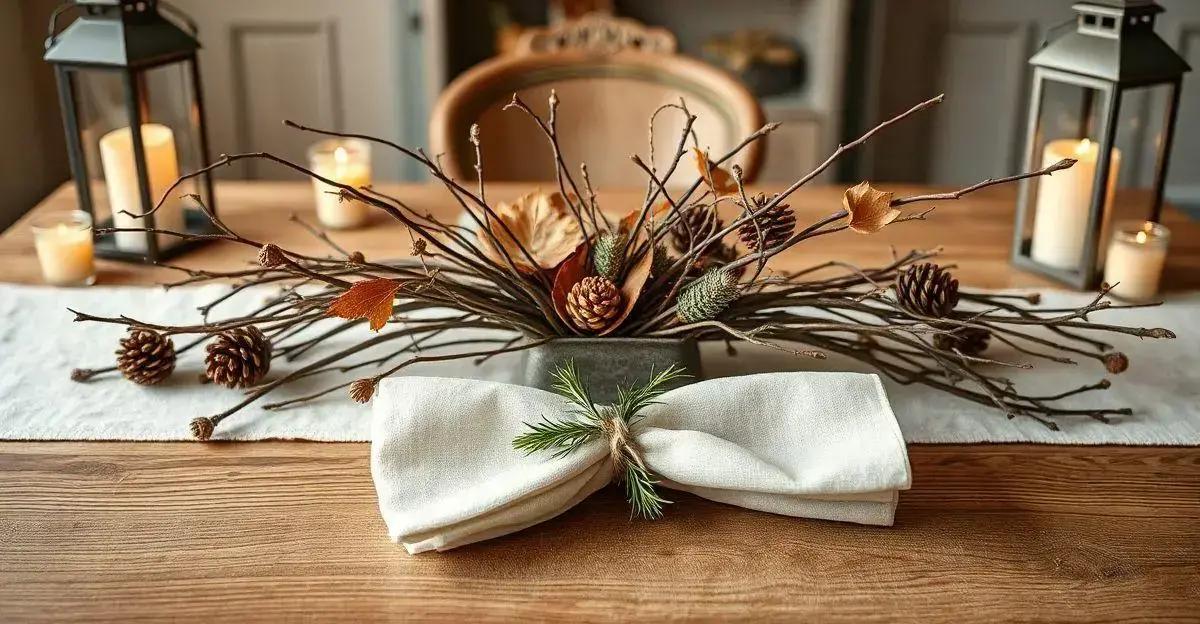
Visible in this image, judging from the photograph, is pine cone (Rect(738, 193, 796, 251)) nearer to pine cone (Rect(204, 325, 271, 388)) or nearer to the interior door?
pine cone (Rect(204, 325, 271, 388))

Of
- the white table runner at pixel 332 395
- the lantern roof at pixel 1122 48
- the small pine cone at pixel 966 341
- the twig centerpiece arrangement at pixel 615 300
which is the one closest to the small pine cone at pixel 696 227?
the twig centerpiece arrangement at pixel 615 300

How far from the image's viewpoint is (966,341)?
41.1 inches

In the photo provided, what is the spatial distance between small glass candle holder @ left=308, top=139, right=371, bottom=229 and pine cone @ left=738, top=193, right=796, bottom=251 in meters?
0.60

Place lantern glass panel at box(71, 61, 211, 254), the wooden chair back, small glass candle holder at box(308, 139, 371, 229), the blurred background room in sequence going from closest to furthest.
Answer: lantern glass panel at box(71, 61, 211, 254), small glass candle holder at box(308, 139, 371, 229), the wooden chair back, the blurred background room

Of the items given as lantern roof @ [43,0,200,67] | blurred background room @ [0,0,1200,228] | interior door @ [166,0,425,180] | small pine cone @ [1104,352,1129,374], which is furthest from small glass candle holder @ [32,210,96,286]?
interior door @ [166,0,425,180]

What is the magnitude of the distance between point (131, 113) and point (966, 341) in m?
0.86

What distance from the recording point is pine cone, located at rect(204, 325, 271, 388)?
3.19ft

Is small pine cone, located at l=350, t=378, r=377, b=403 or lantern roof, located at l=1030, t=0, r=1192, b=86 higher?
lantern roof, located at l=1030, t=0, r=1192, b=86

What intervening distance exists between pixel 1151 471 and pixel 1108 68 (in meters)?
0.45

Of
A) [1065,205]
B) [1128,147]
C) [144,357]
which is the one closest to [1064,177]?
[1065,205]

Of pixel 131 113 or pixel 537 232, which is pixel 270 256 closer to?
pixel 537 232

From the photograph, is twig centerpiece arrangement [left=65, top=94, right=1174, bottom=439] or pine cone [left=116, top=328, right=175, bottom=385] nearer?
twig centerpiece arrangement [left=65, top=94, right=1174, bottom=439]

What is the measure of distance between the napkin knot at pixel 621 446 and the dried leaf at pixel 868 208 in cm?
21

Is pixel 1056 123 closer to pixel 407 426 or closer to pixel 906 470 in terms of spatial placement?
pixel 906 470
